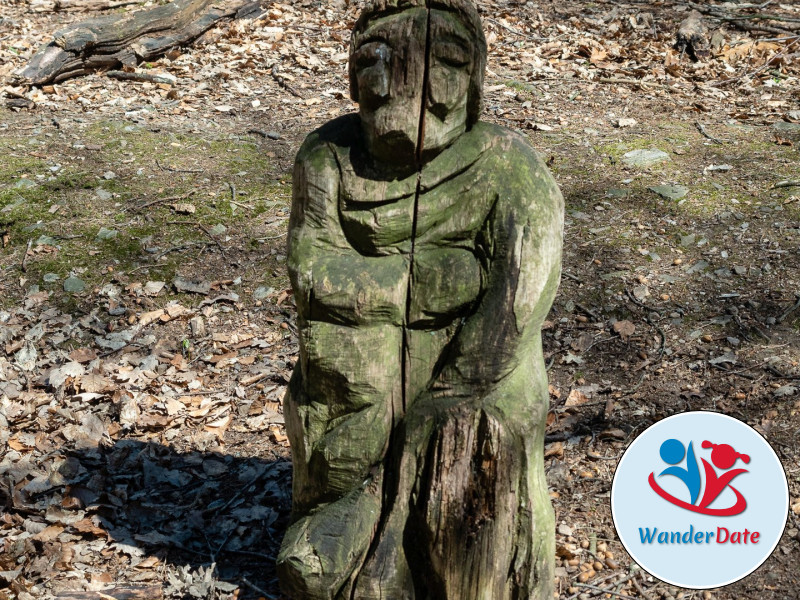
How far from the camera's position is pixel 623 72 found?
8.91 meters

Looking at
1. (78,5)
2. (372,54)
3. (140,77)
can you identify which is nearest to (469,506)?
(372,54)

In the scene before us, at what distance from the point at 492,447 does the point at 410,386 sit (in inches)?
14.7

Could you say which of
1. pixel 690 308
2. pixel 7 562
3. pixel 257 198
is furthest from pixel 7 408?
pixel 690 308

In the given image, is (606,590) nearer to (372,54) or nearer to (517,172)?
(517,172)

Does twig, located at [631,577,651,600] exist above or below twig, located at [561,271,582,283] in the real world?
below

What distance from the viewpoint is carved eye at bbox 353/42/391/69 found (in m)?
2.85

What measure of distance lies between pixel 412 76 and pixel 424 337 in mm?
906

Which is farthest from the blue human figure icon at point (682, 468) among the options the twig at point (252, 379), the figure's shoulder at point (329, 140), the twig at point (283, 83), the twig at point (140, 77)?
the twig at point (140, 77)

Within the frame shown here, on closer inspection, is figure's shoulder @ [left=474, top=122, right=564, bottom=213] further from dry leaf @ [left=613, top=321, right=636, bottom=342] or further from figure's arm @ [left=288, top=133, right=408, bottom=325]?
dry leaf @ [left=613, top=321, right=636, bottom=342]

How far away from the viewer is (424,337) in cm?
311

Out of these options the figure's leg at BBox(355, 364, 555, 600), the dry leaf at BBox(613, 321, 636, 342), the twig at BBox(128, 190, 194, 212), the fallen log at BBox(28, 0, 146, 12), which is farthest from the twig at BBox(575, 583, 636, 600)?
the fallen log at BBox(28, 0, 146, 12)

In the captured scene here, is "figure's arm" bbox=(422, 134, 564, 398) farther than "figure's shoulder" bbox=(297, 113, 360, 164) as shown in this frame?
No

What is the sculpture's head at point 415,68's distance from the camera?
283 centimetres

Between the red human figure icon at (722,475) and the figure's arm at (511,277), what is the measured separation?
1.65 meters
